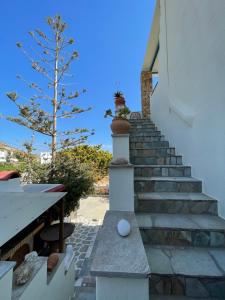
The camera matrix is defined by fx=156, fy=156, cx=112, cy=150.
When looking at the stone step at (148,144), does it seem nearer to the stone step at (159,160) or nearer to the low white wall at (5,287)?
the stone step at (159,160)

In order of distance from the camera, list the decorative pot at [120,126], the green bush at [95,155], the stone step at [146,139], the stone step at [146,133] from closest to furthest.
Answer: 1. the decorative pot at [120,126]
2. the stone step at [146,139]
3. the stone step at [146,133]
4. the green bush at [95,155]

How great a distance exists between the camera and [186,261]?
4.13ft

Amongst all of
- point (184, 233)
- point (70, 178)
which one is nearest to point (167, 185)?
Result: point (184, 233)

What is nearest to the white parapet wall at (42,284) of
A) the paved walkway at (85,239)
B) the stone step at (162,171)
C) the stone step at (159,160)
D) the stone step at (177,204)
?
the paved walkway at (85,239)

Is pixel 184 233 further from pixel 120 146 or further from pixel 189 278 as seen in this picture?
pixel 120 146

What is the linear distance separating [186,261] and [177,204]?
64 cm

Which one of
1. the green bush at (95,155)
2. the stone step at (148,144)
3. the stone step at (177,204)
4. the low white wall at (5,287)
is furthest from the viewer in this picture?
the green bush at (95,155)

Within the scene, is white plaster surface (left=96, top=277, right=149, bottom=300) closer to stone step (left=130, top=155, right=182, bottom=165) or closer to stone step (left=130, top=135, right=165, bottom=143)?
stone step (left=130, top=155, right=182, bottom=165)

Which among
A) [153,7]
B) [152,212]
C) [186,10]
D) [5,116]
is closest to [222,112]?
[152,212]

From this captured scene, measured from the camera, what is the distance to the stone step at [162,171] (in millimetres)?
2386

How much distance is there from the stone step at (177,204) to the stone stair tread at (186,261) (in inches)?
17.1

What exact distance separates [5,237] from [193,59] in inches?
116

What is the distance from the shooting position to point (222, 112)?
165 cm

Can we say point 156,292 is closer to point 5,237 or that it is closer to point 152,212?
point 152,212
